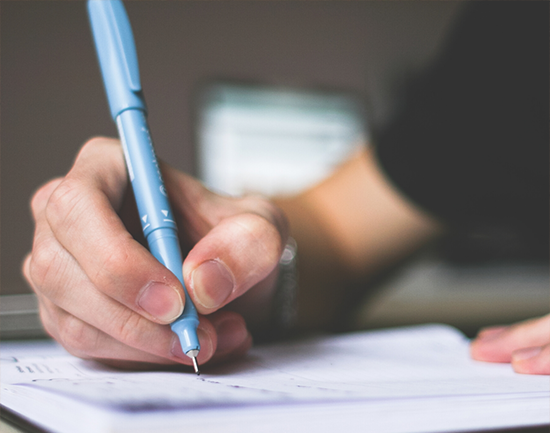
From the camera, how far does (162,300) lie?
0.23m

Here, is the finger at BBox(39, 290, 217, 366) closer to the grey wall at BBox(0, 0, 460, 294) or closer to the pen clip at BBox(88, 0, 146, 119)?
the pen clip at BBox(88, 0, 146, 119)

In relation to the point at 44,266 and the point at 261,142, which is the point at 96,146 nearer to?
the point at 44,266

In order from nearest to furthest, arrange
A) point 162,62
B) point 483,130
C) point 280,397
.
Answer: point 280,397
point 483,130
point 162,62

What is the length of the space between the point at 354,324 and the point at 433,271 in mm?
617

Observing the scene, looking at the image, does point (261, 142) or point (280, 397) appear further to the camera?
point (261, 142)

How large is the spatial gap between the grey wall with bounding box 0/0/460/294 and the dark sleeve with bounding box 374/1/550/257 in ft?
2.31

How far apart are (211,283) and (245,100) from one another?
1.10m

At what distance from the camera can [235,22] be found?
1.86 meters

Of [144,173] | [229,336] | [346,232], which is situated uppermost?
[144,173]

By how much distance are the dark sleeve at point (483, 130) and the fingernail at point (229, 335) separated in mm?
439

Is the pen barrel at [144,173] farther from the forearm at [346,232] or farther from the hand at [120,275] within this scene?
the forearm at [346,232]

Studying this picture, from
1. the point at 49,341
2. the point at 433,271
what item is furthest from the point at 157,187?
the point at 433,271

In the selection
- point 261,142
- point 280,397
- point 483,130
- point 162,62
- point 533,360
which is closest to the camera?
point 280,397

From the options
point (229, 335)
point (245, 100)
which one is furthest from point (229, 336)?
point (245, 100)
